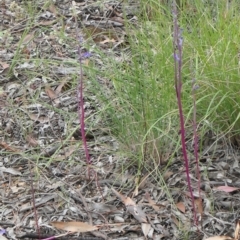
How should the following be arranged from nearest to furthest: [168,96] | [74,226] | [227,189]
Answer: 1. [74,226]
2. [227,189]
3. [168,96]

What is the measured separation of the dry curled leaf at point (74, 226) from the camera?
7.30 feet

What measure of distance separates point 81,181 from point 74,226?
31 cm

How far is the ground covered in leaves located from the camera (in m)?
2.26

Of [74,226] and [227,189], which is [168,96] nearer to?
[227,189]

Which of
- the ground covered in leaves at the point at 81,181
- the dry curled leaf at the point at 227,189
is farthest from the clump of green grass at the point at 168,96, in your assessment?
the dry curled leaf at the point at 227,189

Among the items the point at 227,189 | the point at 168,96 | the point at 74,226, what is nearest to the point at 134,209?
the point at 74,226

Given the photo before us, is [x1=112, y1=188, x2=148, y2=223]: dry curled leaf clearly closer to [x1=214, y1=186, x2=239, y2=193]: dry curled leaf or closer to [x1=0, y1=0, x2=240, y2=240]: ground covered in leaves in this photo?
[x1=0, y1=0, x2=240, y2=240]: ground covered in leaves

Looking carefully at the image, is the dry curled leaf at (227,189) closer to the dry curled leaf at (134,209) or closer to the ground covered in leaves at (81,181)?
the ground covered in leaves at (81,181)

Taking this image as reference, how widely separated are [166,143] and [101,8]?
1.80m

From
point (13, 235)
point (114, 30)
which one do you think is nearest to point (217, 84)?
point (13, 235)

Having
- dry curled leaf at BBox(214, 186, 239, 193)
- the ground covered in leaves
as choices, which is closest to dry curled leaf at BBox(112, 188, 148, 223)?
the ground covered in leaves

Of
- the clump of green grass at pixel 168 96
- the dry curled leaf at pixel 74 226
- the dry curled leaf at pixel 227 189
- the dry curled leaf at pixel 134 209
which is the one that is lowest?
the dry curled leaf at pixel 134 209

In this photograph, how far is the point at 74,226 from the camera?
224cm

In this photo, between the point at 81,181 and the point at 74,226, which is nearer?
the point at 74,226
